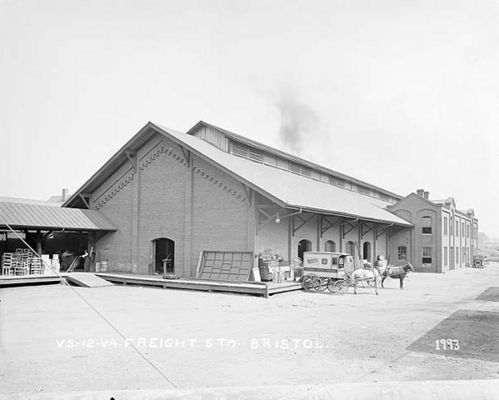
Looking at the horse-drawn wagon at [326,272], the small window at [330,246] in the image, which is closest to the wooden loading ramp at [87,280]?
the horse-drawn wagon at [326,272]

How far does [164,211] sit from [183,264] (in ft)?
10.3

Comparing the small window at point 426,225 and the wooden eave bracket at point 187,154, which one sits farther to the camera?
the small window at point 426,225

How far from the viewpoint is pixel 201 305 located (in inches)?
610

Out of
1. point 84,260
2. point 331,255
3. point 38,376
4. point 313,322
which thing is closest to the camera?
point 38,376

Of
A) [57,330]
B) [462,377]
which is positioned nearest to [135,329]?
[57,330]

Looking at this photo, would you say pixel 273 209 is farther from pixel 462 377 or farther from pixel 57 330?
pixel 462 377

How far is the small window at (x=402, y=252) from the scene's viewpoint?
40.1m

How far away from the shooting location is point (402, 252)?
40.3 m

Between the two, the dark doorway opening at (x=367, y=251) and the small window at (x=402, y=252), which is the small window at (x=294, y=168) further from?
the small window at (x=402, y=252)

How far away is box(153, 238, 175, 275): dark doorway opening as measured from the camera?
24.7 metres

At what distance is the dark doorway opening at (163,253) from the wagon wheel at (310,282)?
7.78 meters

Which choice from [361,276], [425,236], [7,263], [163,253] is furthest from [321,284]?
[425,236]

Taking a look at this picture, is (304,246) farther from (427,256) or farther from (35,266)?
(427,256)

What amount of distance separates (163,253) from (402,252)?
23.6m
